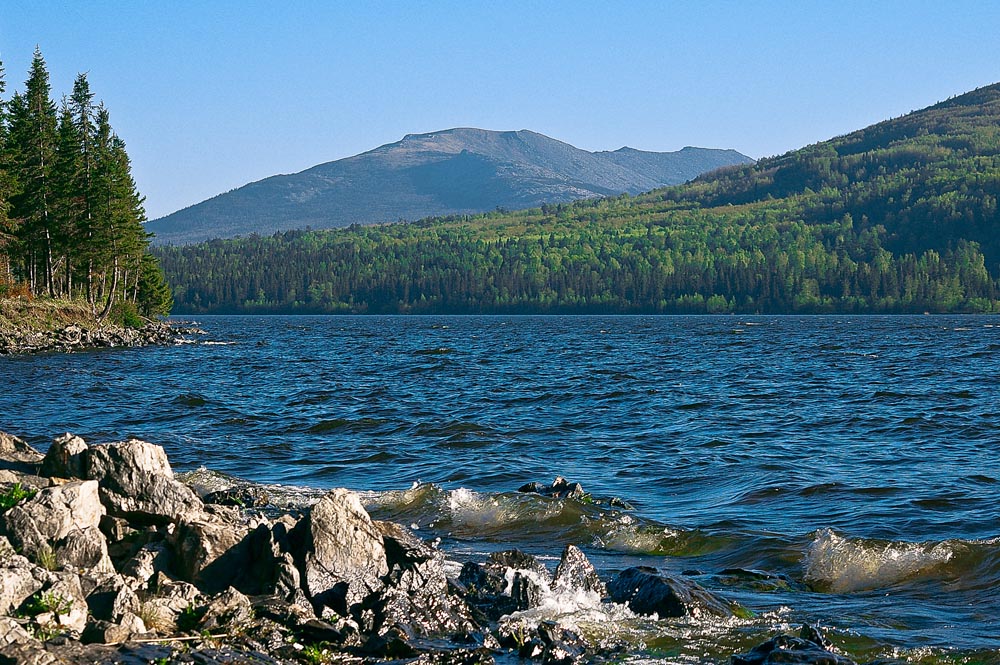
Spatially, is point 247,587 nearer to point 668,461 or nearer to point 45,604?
point 45,604

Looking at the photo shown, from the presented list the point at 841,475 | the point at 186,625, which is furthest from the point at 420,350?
the point at 186,625

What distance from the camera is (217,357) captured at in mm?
67750

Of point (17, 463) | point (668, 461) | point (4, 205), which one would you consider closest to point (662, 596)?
point (17, 463)

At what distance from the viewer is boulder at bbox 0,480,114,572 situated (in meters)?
11.6

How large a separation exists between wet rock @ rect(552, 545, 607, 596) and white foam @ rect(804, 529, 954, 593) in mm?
3829

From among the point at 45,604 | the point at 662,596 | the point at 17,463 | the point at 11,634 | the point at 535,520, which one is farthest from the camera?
the point at 535,520

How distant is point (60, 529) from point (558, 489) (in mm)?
11032

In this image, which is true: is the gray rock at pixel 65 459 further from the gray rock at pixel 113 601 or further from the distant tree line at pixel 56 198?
the distant tree line at pixel 56 198

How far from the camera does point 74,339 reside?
68.9 meters

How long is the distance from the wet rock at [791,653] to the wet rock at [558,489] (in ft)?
29.9

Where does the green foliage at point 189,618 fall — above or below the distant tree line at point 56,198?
below

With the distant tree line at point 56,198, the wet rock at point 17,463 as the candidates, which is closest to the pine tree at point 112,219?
the distant tree line at point 56,198

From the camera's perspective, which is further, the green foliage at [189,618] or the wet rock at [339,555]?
the wet rock at [339,555]

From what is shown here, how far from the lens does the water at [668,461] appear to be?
45.5ft
